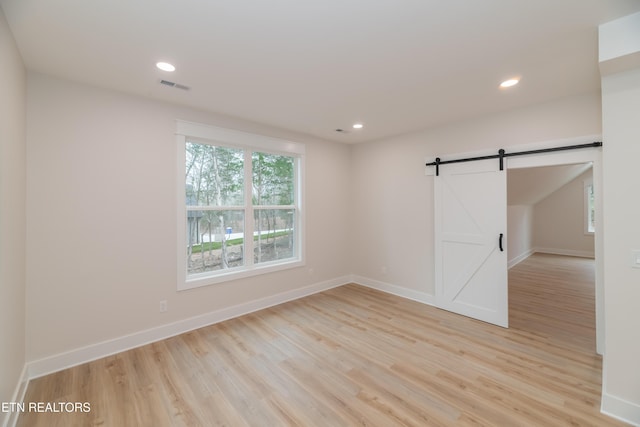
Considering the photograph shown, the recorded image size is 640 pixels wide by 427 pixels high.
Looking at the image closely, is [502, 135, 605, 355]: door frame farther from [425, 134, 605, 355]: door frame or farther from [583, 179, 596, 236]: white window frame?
[583, 179, 596, 236]: white window frame

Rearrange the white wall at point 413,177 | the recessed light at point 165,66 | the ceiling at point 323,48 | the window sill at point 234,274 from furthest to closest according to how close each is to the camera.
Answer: the window sill at point 234,274 < the white wall at point 413,177 < the recessed light at point 165,66 < the ceiling at point 323,48

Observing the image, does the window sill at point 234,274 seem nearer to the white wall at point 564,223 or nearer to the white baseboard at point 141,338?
the white baseboard at point 141,338

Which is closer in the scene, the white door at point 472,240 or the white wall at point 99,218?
the white wall at point 99,218

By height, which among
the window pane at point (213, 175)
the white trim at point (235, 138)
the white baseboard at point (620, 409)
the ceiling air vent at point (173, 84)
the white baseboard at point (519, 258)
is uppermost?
the ceiling air vent at point (173, 84)

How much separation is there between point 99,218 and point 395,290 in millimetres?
4155

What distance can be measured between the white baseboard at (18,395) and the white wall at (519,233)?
25.7 ft

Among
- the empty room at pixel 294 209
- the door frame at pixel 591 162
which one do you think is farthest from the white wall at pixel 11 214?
the door frame at pixel 591 162

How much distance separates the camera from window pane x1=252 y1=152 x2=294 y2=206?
400 cm

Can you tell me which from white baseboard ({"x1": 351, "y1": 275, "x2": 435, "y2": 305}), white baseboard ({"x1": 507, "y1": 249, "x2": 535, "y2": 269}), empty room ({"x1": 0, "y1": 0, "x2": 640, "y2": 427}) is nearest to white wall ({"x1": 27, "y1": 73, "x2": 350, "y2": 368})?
empty room ({"x1": 0, "y1": 0, "x2": 640, "y2": 427})

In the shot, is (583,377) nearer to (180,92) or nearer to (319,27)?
(319,27)

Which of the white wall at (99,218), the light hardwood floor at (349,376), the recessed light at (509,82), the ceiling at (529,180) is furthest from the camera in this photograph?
the ceiling at (529,180)

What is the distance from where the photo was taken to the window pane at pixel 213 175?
3352mm

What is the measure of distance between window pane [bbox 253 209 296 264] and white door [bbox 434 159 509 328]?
2.28m

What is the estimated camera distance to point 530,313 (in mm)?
3711
